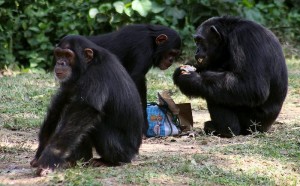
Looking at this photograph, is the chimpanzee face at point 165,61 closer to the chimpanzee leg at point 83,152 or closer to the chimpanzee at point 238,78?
the chimpanzee at point 238,78

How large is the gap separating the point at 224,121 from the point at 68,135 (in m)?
3.02

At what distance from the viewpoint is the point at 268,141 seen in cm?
811

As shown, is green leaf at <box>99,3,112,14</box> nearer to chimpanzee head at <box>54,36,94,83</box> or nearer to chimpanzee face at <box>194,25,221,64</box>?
chimpanzee face at <box>194,25,221,64</box>

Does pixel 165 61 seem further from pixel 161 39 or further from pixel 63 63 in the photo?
pixel 63 63

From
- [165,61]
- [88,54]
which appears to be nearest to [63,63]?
[88,54]

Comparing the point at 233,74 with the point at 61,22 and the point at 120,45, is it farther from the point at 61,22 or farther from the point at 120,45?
the point at 61,22

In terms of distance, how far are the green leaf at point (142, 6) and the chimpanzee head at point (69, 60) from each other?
26.8 ft

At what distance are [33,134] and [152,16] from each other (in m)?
7.33

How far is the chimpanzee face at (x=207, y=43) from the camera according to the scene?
31.1ft

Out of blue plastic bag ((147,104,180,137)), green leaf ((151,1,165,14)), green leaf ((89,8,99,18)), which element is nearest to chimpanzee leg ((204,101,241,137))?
blue plastic bag ((147,104,180,137))

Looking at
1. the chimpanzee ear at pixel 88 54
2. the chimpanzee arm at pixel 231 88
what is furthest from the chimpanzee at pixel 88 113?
the chimpanzee arm at pixel 231 88

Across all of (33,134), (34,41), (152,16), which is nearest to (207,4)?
(152,16)

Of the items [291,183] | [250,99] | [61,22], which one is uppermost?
[61,22]

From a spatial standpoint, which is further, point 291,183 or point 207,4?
point 207,4
